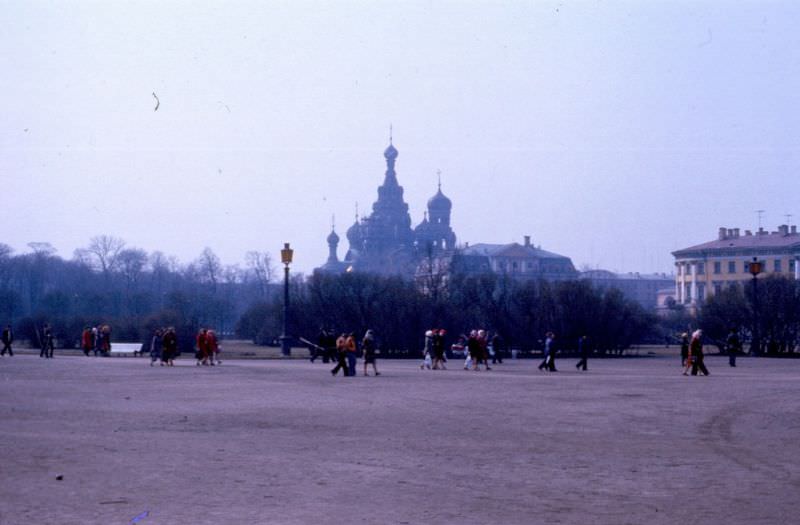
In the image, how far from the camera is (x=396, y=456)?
16016 mm

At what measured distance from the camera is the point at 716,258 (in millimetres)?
141375

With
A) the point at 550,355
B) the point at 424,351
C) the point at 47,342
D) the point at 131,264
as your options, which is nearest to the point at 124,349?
the point at 47,342

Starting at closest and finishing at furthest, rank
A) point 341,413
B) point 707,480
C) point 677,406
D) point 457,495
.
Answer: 1. point 457,495
2. point 707,480
3. point 341,413
4. point 677,406

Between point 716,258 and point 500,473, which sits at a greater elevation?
point 716,258

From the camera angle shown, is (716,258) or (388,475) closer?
(388,475)

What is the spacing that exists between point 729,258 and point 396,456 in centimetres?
12905

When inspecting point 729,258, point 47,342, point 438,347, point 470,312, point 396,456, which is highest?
point 729,258

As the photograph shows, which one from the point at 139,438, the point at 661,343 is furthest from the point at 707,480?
the point at 661,343

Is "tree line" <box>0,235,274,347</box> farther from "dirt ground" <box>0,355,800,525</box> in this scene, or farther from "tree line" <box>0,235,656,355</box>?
"dirt ground" <box>0,355,800,525</box>

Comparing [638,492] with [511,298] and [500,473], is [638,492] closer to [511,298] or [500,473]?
[500,473]

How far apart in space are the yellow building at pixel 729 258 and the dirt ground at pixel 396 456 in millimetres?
108034

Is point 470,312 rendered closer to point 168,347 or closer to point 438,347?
point 438,347

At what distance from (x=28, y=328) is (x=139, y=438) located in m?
68.9

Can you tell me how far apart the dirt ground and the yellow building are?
354 ft
